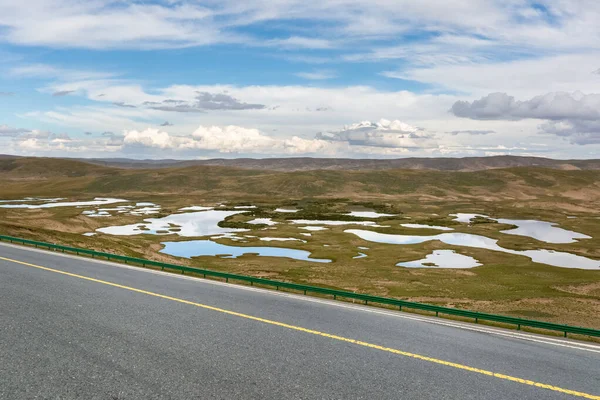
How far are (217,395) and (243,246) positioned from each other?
75612mm

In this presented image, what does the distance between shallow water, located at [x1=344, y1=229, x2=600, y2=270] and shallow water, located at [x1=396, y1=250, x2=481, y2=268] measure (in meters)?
11.6

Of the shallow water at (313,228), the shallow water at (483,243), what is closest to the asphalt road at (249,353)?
the shallow water at (483,243)

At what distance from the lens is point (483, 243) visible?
94.2 meters

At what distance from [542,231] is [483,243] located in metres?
34.2

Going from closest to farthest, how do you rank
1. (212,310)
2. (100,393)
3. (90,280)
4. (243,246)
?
(100,393)
(212,310)
(90,280)
(243,246)

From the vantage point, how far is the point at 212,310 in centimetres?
2019

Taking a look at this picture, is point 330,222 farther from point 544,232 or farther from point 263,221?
point 544,232

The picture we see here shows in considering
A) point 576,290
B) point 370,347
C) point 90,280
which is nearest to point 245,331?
point 370,347

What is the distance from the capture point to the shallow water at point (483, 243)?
72312mm

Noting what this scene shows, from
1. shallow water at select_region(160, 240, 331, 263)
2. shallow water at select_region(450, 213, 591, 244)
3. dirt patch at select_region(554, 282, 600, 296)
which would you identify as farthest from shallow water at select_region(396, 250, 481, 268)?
shallow water at select_region(450, 213, 591, 244)

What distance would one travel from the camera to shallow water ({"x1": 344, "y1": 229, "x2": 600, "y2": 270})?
7231 centimetres

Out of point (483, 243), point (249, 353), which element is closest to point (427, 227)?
point (483, 243)

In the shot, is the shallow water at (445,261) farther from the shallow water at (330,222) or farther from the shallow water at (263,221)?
the shallow water at (263,221)

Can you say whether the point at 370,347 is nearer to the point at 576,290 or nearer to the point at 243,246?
the point at 576,290
